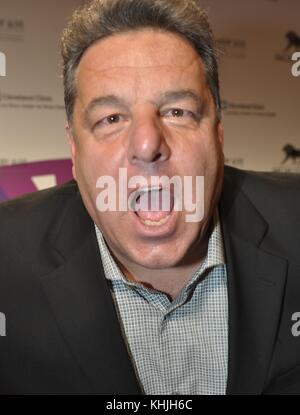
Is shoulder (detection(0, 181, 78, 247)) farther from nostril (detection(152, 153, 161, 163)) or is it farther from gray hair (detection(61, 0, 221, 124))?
nostril (detection(152, 153, 161, 163))

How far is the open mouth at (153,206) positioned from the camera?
36.3 inches

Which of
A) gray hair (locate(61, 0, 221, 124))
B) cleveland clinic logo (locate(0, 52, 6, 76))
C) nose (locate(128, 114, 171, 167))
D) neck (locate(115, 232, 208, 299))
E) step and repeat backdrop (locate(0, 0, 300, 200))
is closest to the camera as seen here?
nose (locate(128, 114, 171, 167))

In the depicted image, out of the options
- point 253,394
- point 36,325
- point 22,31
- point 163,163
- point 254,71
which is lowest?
point 253,394

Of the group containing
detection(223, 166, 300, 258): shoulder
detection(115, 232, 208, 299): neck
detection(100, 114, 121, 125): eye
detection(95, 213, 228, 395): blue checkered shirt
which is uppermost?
detection(100, 114, 121, 125): eye

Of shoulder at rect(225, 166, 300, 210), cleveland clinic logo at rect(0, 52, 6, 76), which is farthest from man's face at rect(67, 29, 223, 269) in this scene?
cleveland clinic logo at rect(0, 52, 6, 76)

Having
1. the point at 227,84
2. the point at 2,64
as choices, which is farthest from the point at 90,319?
the point at 227,84

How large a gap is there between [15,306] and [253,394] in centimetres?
53

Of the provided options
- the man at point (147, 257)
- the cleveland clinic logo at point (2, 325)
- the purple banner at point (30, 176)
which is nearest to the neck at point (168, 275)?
the man at point (147, 257)

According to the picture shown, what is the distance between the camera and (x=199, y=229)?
3.23 ft

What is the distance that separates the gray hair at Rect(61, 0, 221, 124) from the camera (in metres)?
0.96

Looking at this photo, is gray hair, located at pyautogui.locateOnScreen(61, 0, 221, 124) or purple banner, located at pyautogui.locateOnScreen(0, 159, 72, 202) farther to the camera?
purple banner, located at pyautogui.locateOnScreen(0, 159, 72, 202)

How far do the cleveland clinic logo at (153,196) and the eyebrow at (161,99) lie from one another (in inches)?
5.0
